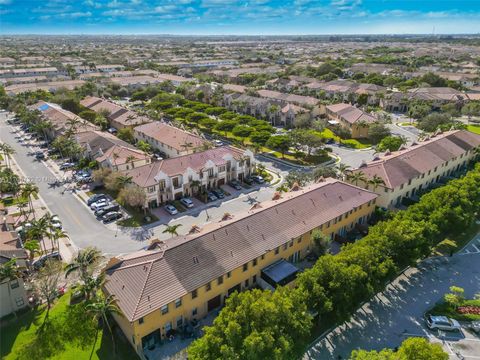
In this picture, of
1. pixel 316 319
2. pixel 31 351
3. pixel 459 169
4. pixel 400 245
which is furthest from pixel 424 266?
pixel 31 351

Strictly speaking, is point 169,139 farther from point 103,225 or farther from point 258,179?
point 103,225

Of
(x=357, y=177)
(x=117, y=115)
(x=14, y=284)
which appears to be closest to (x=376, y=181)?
(x=357, y=177)

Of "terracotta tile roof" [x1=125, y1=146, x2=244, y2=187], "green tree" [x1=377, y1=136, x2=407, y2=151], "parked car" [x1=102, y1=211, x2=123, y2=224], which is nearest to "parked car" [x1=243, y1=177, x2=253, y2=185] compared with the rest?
"terracotta tile roof" [x1=125, y1=146, x2=244, y2=187]

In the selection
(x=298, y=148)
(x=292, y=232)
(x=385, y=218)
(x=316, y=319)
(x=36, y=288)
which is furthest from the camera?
(x=298, y=148)

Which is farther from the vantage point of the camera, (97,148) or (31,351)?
(97,148)

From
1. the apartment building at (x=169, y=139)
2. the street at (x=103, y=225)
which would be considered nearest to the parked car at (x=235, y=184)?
the street at (x=103, y=225)

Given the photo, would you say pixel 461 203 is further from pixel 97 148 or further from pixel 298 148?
pixel 97 148

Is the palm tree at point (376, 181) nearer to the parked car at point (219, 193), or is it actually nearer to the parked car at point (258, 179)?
the parked car at point (258, 179)
